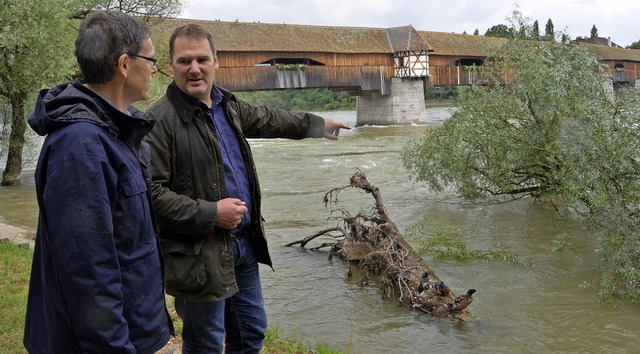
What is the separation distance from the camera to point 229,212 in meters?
2.72

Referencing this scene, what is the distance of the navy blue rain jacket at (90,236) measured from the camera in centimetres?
185

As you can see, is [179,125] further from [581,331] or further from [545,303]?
[545,303]

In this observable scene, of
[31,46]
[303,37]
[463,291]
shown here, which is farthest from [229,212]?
[303,37]

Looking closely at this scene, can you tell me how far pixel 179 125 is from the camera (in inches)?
111

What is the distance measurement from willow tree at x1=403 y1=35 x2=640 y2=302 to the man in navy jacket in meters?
5.81

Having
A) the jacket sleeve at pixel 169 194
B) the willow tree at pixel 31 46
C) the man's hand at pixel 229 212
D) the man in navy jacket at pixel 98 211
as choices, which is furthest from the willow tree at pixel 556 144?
the willow tree at pixel 31 46

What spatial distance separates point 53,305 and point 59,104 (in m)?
0.64

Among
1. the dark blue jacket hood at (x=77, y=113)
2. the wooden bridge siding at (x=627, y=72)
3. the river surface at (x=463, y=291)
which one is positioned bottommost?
the river surface at (x=463, y=291)

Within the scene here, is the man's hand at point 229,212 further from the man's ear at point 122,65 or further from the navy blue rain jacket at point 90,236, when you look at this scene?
the man's ear at point 122,65

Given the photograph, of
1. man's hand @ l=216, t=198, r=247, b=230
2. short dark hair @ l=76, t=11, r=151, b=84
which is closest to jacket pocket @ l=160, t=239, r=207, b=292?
man's hand @ l=216, t=198, r=247, b=230

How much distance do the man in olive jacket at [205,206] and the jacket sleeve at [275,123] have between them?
18 centimetres

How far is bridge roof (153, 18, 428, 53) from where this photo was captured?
29844 millimetres

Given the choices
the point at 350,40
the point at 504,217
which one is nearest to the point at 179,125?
the point at 504,217

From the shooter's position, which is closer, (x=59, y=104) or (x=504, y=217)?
(x=59, y=104)
